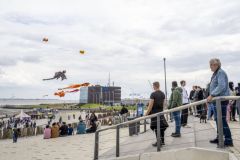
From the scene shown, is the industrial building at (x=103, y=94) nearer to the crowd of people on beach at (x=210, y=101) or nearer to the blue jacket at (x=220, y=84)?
the crowd of people on beach at (x=210, y=101)

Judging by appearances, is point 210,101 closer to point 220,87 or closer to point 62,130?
point 220,87

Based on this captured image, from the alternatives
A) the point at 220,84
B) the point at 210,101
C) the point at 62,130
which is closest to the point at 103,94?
the point at 62,130

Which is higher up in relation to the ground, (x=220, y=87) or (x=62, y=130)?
(x=220, y=87)

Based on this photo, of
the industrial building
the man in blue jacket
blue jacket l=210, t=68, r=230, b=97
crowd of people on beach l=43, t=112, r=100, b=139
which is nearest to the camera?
the man in blue jacket

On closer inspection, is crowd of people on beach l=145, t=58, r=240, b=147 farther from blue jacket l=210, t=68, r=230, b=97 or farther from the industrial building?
the industrial building

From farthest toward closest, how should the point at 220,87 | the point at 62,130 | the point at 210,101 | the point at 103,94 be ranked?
the point at 103,94, the point at 62,130, the point at 220,87, the point at 210,101

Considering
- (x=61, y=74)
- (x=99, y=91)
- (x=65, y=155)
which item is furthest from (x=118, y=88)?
(x=65, y=155)

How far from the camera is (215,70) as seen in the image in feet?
21.0

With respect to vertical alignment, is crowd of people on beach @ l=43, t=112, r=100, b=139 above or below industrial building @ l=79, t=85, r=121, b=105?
below

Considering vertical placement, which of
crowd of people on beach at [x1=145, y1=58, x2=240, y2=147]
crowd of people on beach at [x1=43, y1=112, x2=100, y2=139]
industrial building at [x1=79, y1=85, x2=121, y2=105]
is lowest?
crowd of people on beach at [x1=43, y1=112, x2=100, y2=139]

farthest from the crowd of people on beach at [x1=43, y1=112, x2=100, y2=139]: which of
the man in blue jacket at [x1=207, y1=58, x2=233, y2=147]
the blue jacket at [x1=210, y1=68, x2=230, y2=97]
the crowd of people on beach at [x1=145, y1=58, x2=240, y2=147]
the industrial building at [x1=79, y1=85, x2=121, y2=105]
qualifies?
the industrial building at [x1=79, y1=85, x2=121, y2=105]

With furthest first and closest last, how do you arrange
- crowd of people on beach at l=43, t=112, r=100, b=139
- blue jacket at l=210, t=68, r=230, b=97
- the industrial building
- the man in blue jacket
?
the industrial building
crowd of people on beach at l=43, t=112, r=100, b=139
blue jacket at l=210, t=68, r=230, b=97
the man in blue jacket

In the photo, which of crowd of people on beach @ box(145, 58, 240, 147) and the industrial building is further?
the industrial building

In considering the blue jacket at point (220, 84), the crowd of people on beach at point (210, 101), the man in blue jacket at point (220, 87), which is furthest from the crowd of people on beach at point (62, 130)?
the blue jacket at point (220, 84)
